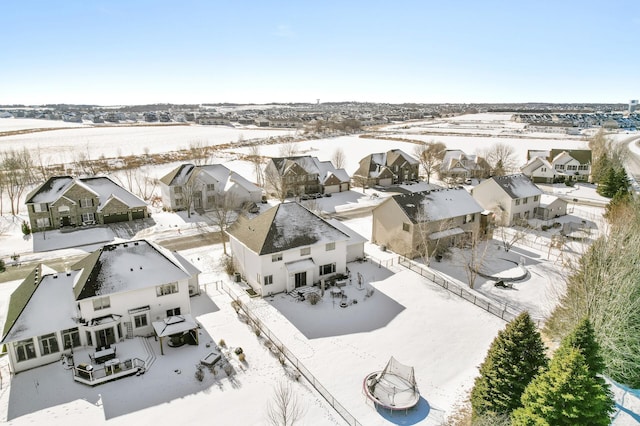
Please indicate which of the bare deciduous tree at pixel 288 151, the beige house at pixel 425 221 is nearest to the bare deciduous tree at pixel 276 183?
the beige house at pixel 425 221

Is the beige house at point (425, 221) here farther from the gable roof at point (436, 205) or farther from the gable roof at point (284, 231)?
the gable roof at point (284, 231)

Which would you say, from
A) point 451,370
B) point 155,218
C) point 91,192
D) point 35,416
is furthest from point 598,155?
point 35,416

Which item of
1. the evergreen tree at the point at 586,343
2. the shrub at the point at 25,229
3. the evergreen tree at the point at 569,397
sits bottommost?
the shrub at the point at 25,229

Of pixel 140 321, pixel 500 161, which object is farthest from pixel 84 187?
pixel 500 161

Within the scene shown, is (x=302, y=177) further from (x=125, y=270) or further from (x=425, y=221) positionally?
(x=125, y=270)

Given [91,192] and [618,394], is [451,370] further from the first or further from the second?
[91,192]
